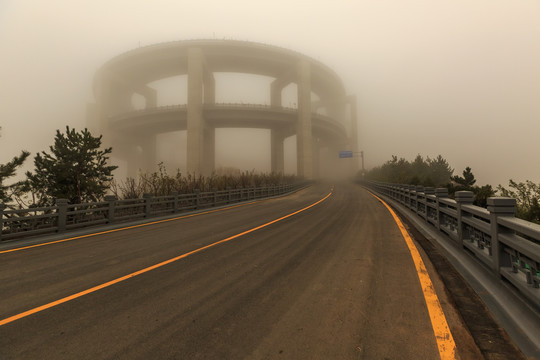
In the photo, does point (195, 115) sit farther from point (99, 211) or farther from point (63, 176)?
point (99, 211)

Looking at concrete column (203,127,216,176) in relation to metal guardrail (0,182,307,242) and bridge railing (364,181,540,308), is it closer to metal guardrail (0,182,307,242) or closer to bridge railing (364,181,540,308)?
metal guardrail (0,182,307,242)

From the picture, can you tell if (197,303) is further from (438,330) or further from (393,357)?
(438,330)

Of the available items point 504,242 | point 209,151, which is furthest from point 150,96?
point 504,242

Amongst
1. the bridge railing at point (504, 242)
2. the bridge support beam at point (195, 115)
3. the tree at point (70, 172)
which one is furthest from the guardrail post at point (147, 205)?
the bridge support beam at point (195, 115)

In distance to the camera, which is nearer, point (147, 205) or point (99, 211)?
point (99, 211)

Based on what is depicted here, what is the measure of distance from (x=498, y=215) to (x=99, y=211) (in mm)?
12060

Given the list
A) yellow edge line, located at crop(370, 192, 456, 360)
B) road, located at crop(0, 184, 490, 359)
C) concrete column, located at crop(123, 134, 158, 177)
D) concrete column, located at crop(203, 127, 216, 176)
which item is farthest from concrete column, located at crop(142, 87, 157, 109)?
yellow edge line, located at crop(370, 192, 456, 360)

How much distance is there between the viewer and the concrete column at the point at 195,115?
4759cm

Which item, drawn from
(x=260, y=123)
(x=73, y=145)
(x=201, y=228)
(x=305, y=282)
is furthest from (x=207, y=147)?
(x=305, y=282)

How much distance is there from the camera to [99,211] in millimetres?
10172

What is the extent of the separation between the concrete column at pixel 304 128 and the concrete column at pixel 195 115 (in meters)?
20.2

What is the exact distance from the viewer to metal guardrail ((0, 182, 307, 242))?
25.3ft

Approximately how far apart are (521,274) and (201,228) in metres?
7.78

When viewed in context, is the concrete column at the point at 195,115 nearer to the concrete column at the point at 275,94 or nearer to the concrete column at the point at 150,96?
the concrete column at the point at 275,94
